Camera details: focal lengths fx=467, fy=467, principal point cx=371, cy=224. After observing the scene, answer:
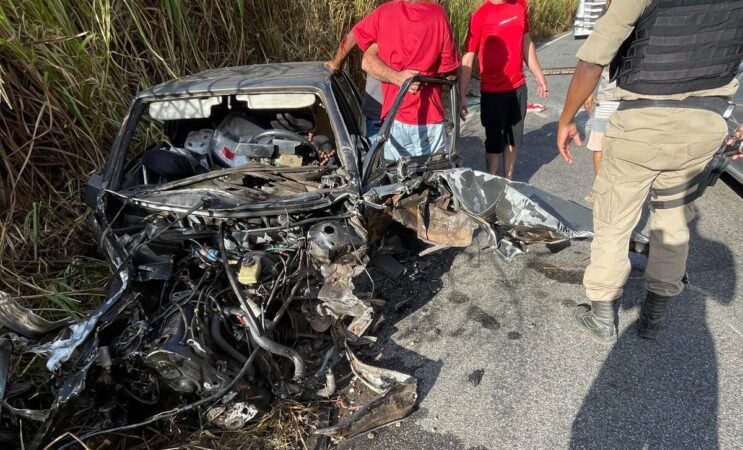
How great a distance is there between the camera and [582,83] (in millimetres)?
2227

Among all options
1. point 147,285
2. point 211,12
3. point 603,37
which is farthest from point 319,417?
point 211,12

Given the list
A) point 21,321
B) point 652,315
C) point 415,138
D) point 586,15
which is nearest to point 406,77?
point 415,138

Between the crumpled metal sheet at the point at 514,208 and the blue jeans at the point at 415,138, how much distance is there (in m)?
0.72

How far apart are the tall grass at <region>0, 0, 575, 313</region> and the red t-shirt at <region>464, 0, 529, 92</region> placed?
2526 mm

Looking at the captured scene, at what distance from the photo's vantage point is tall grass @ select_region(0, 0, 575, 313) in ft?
10.2

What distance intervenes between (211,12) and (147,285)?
3.59 m

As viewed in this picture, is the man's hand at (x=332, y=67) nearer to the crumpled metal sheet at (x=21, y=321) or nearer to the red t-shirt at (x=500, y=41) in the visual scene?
the red t-shirt at (x=500, y=41)

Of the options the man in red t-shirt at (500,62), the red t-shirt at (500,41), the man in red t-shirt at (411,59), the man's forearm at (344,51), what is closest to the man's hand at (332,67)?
the man's forearm at (344,51)

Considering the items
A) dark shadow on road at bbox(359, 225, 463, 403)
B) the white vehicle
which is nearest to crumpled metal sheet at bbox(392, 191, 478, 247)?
dark shadow on road at bbox(359, 225, 463, 403)

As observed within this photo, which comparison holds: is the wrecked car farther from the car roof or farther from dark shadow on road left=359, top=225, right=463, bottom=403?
dark shadow on road left=359, top=225, right=463, bottom=403

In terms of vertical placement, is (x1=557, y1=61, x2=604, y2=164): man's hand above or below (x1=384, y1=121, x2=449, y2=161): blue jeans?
above

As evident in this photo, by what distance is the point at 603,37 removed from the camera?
2094 mm

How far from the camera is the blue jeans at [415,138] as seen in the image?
316 cm

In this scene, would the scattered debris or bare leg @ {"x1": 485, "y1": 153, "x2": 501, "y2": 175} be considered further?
bare leg @ {"x1": 485, "y1": 153, "x2": 501, "y2": 175}
